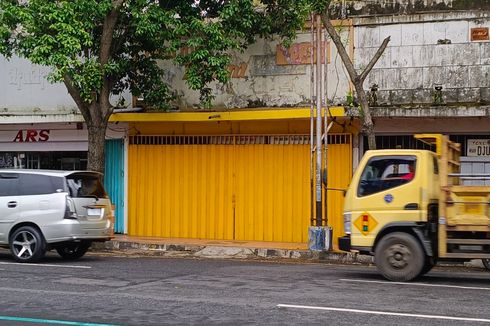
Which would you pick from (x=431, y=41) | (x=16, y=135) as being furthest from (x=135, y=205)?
(x=431, y=41)

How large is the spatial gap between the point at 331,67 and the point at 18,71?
31.1 feet

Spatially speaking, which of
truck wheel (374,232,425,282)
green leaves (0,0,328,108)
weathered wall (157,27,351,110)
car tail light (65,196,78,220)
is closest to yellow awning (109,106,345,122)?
weathered wall (157,27,351,110)

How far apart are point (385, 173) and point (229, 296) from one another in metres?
3.89

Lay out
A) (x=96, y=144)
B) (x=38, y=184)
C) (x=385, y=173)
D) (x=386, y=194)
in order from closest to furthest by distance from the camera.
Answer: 1. (x=386, y=194)
2. (x=385, y=173)
3. (x=38, y=184)
4. (x=96, y=144)

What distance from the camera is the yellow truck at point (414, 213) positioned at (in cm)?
1086

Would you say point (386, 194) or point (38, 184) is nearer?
point (386, 194)

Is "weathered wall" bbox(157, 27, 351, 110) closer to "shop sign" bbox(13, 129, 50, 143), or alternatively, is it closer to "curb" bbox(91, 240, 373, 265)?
"curb" bbox(91, 240, 373, 265)

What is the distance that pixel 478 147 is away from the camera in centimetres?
1641

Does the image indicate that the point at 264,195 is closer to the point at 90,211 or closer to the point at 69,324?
the point at 90,211

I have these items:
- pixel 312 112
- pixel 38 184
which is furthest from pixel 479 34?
pixel 38 184

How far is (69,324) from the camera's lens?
7.41 meters

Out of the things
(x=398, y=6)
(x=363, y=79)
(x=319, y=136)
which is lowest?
(x=319, y=136)

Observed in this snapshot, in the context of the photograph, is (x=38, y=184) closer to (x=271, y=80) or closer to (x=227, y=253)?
(x=227, y=253)

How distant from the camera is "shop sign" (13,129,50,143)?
66.7 ft
